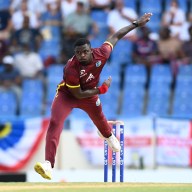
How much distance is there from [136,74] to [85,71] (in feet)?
20.8

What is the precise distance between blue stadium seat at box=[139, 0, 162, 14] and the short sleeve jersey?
7638 mm

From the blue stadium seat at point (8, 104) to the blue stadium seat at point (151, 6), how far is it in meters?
3.73

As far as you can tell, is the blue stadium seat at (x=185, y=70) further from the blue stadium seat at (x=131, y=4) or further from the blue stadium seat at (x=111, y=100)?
the blue stadium seat at (x=131, y=4)

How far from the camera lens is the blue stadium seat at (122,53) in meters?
16.8

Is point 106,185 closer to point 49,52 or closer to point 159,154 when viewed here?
point 159,154

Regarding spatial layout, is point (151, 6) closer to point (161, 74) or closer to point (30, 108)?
point (161, 74)

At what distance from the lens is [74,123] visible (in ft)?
47.2

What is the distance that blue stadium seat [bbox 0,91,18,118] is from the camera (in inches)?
620

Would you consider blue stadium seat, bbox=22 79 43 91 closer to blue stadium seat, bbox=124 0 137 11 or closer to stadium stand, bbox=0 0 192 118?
stadium stand, bbox=0 0 192 118

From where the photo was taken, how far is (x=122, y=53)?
1691 cm

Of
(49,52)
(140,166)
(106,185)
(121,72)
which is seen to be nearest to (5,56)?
(49,52)

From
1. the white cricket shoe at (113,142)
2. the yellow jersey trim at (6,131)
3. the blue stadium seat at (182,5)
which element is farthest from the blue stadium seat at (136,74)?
the white cricket shoe at (113,142)

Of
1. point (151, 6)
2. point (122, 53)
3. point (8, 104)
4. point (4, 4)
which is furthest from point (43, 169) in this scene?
point (4, 4)

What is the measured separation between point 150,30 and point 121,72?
1.50m
